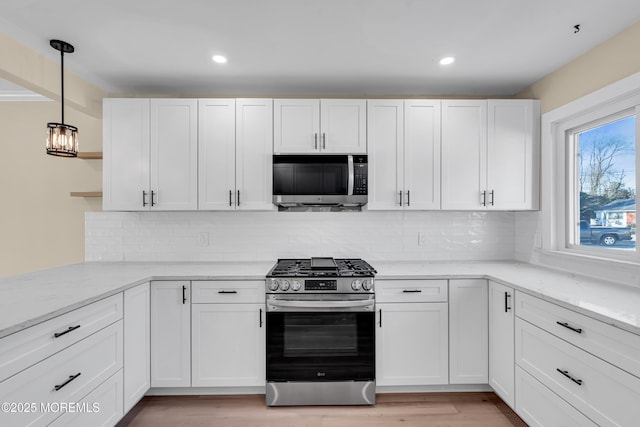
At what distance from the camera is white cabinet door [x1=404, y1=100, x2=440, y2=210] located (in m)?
2.76

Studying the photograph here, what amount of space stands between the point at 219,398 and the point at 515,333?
7.08 ft

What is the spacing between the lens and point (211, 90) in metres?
2.97

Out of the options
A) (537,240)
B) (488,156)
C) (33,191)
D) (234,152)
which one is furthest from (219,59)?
(537,240)

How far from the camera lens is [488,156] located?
2.77m

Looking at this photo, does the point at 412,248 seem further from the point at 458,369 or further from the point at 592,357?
the point at 592,357

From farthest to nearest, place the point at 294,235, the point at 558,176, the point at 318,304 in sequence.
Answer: the point at 294,235
the point at 558,176
the point at 318,304

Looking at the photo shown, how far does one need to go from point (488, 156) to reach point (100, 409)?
10.7 feet

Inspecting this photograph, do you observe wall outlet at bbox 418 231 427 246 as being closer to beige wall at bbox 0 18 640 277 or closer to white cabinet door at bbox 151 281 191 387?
beige wall at bbox 0 18 640 277

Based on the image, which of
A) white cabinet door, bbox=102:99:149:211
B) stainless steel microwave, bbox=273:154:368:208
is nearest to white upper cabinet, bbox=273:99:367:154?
stainless steel microwave, bbox=273:154:368:208

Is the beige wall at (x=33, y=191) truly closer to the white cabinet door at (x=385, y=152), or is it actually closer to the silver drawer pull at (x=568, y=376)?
the white cabinet door at (x=385, y=152)

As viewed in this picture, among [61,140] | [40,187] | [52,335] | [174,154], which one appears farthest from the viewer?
[40,187]

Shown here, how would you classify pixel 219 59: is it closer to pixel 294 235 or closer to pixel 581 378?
pixel 294 235

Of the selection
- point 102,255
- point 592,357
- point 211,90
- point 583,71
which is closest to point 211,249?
point 102,255

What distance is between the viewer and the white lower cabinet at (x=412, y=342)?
94.6 inches
